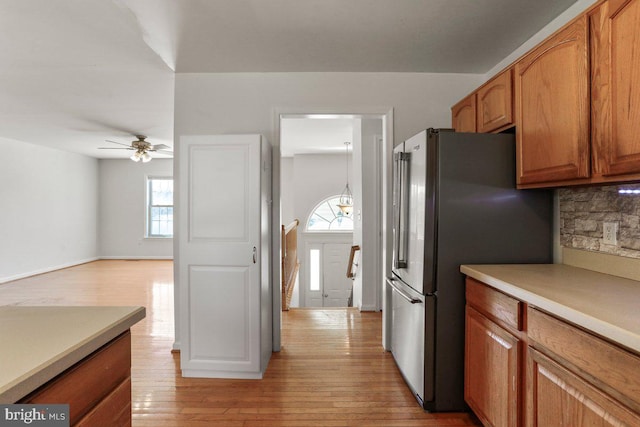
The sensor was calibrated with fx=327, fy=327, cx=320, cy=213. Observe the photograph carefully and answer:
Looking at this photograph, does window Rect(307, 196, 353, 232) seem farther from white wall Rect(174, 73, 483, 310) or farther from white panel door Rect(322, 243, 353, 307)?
white wall Rect(174, 73, 483, 310)

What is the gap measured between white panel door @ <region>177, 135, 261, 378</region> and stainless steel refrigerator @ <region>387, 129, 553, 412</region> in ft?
3.99

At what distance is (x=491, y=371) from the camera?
67.7 inches

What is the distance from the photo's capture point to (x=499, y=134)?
209 centimetres

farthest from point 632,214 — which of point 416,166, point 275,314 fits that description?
point 275,314

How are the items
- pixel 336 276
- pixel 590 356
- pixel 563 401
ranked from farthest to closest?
pixel 336 276, pixel 563 401, pixel 590 356

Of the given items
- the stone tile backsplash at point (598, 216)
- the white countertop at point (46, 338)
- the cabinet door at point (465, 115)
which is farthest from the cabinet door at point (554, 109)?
the white countertop at point (46, 338)

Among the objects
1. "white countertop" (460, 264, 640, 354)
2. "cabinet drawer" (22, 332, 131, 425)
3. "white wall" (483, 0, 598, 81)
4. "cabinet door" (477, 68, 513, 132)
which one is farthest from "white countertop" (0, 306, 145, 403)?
"white wall" (483, 0, 598, 81)

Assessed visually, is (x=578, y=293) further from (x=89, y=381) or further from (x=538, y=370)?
(x=89, y=381)

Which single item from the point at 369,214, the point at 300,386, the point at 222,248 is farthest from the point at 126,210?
the point at 300,386

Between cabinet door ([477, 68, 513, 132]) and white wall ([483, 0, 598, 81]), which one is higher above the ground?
white wall ([483, 0, 598, 81])

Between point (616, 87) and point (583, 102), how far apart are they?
0.17m

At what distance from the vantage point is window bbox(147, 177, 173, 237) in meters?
8.51

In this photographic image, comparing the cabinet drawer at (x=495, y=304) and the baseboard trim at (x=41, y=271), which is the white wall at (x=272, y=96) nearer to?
the cabinet drawer at (x=495, y=304)

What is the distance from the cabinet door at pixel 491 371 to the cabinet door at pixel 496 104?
1.24 m
